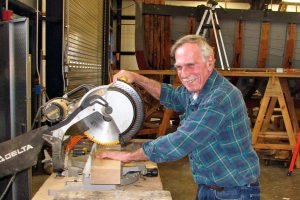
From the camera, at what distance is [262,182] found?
3.76m

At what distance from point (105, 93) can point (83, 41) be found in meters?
3.48

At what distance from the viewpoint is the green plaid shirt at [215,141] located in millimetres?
1313

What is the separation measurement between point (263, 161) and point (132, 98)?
3.56 m

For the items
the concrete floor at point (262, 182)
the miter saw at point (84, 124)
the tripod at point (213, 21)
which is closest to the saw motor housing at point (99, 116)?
the miter saw at point (84, 124)

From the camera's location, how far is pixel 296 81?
544 centimetres

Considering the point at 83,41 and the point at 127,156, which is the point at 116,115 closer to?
the point at 127,156

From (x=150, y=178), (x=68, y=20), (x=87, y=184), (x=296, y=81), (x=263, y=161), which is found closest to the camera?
(x=87, y=184)

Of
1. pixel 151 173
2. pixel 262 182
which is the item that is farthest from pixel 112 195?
pixel 262 182

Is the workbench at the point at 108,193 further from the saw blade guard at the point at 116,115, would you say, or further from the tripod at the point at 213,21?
the tripod at the point at 213,21

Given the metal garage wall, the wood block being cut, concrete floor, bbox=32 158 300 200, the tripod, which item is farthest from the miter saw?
the tripod

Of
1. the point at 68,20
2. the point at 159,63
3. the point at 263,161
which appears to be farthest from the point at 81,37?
the point at 263,161

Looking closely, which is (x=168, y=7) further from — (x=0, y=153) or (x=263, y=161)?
(x=0, y=153)

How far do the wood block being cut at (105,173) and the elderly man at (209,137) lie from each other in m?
0.07

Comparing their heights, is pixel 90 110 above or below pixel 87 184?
above
